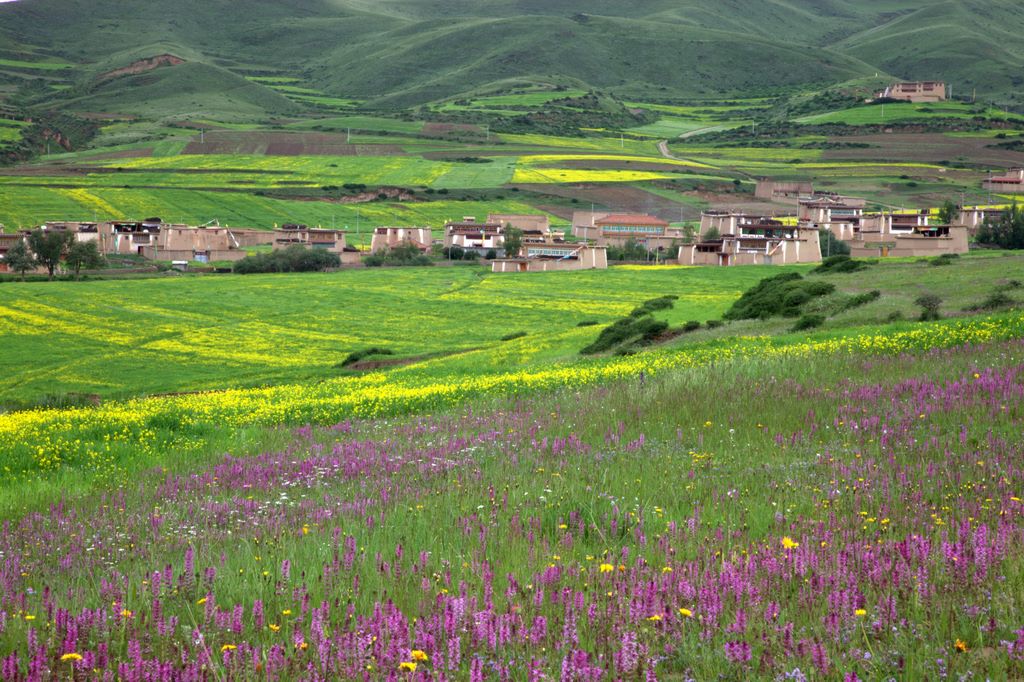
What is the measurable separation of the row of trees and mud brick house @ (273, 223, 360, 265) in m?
20.6

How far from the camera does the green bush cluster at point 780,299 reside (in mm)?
42562

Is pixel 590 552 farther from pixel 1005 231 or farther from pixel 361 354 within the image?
pixel 1005 231

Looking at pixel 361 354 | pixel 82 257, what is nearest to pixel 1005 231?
pixel 361 354

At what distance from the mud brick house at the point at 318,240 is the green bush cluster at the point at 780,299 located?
70.3 m

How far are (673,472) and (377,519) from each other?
107 inches

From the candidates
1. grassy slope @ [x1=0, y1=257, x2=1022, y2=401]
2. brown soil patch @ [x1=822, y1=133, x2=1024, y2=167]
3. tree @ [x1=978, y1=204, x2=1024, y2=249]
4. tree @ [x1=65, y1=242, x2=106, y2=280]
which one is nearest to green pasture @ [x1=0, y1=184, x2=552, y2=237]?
tree @ [x1=65, y1=242, x2=106, y2=280]

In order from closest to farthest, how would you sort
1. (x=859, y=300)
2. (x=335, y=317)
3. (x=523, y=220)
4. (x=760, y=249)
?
1. (x=859, y=300)
2. (x=335, y=317)
3. (x=760, y=249)
4. (x=523, y=220)

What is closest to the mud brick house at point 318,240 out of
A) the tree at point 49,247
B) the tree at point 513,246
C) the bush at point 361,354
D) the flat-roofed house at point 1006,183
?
the tree at point 513,246

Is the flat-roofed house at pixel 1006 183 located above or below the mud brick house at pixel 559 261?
above

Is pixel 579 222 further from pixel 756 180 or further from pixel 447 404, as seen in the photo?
pixel 447 404

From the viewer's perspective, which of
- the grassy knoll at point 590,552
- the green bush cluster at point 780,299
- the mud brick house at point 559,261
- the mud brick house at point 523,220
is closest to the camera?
the grassy knoll at point 590,552

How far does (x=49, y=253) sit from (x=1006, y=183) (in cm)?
13984

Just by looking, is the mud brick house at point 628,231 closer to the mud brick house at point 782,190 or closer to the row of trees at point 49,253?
the mud brick house at point 782,190

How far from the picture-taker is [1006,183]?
15938 cm
